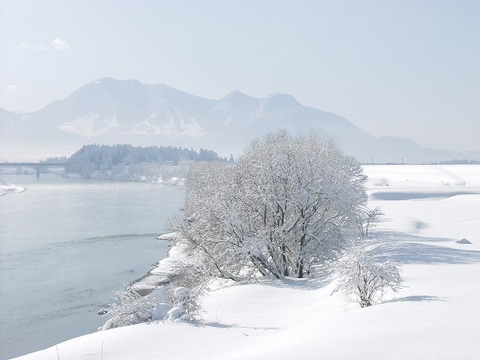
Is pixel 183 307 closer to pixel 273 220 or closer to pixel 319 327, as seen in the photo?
pixel 319 327

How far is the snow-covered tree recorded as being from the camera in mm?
25953

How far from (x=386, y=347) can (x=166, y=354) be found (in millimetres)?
4871

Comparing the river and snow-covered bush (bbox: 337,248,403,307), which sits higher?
snow-covered bush (bbox: 337,248,403,307)

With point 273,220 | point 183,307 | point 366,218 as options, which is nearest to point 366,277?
point 183,307

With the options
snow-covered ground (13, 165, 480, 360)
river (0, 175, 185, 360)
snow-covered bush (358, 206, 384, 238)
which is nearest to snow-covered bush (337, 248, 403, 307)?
snow-covered ground (13, 165, 480, 360)

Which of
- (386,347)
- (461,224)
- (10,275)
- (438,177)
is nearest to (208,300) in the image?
(386,347)

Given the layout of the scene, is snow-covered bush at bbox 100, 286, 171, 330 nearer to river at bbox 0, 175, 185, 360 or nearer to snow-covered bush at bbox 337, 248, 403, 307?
snow-covered bush at bbox 337, 248, 403, 307

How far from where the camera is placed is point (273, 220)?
27.1 meters

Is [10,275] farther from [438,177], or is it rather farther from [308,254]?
[438,177]

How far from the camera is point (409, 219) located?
49.5 meters

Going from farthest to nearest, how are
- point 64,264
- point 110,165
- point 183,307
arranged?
1. point 110,165
2. point 64,264
3. point 183,307

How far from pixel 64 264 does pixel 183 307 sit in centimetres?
2540

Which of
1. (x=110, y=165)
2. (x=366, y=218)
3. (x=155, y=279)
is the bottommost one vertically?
(x=155, y=279)

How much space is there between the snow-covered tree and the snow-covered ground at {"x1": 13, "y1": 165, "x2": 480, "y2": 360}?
2.79 m
